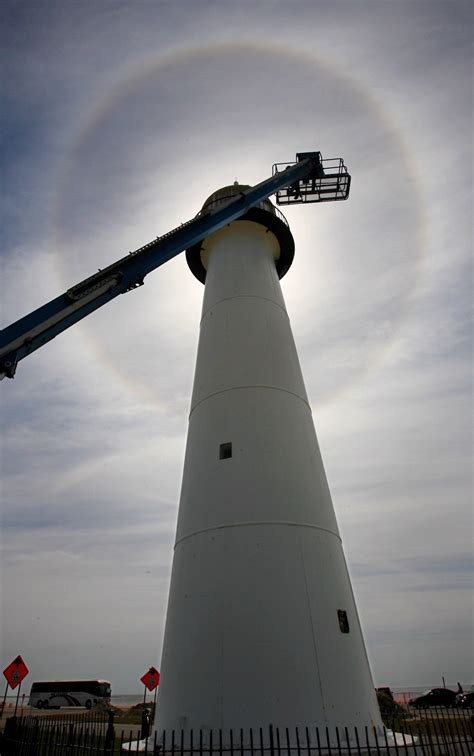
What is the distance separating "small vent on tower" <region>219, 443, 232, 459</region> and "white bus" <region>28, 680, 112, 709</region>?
3699 centimetres

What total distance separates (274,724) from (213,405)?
637 centimetres

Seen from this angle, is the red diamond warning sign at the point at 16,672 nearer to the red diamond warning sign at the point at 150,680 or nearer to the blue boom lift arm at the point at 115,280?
the red diamond warning sign at the point at 150,680

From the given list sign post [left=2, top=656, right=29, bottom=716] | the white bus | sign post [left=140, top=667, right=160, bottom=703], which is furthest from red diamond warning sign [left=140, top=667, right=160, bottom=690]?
the white bus

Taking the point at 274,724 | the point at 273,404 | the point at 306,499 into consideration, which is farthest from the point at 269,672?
the point at 273,404

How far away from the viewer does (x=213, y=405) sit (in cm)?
1144

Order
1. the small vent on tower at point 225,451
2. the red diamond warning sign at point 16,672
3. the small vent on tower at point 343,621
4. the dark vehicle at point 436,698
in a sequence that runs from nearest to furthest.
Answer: the small vent on tower at point 343,621 → the small vent on tower at point 225,451 → the red diamond warning sign at point 16,672 → the dark vehicle at point 436,698

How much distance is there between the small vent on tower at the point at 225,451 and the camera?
34.0 ft

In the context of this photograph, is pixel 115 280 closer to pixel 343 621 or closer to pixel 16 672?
pixel 343 621

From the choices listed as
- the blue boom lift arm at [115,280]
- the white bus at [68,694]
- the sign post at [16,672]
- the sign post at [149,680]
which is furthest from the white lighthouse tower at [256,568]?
the white bus at [68,694]

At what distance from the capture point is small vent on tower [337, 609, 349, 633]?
29.0 ft

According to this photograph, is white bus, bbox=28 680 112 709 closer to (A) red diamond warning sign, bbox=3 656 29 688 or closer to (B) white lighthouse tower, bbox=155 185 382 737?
Answer: (A) red diamond warning sign, bbox=3 656 29 688

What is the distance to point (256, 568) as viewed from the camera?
8742 millimetres

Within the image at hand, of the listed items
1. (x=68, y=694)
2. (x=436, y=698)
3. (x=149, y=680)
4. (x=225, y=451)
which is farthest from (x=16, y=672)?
(x=436, y=698)

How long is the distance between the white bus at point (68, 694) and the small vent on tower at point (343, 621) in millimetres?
37034
